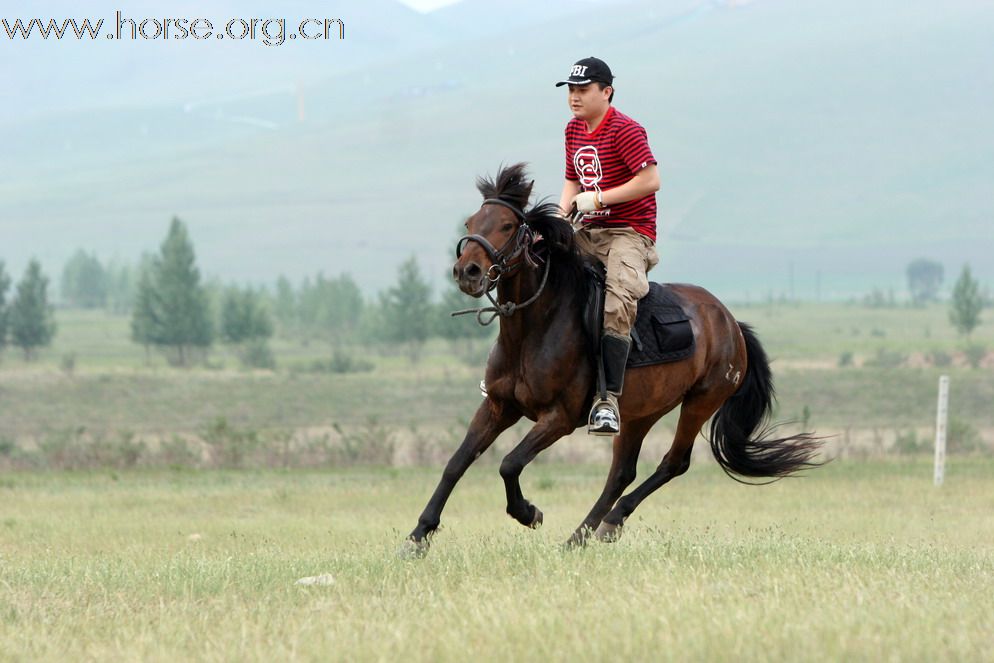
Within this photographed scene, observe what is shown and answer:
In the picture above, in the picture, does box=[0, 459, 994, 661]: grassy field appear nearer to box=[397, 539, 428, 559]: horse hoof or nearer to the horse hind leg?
box=[397, 539, 428, 559]: horse hoof

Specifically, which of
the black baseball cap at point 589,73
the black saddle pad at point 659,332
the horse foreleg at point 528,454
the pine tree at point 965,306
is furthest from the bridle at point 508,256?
the pine tree at point 965,306

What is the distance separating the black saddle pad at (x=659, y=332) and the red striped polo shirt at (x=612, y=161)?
1.56 ft

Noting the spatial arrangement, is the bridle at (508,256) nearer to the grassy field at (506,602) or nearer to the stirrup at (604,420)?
the stirrup at (604,420)

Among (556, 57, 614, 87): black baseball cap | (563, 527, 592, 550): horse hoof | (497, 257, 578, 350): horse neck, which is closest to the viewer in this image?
(563, 527, 592, 550): horse hoof

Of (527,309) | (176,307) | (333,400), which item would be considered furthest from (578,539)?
(176,307)

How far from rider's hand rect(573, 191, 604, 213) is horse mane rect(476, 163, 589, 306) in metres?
0.16

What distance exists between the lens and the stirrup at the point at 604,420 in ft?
30.8

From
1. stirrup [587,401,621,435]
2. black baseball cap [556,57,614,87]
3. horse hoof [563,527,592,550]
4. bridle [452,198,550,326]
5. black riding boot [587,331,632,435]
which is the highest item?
black baseball cap [556,57,614,87]

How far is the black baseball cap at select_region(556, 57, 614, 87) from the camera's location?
9758 mm

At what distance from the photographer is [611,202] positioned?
9.82 metres

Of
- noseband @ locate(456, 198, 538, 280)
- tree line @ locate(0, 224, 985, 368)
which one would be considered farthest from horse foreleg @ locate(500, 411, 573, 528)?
tree line @ locate(0, 224, 985, 368)

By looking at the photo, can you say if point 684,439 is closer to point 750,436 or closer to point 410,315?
point 750,436

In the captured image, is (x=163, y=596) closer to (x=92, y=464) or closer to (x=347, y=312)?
(x=92, y=464)

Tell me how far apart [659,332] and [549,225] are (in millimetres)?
1237
